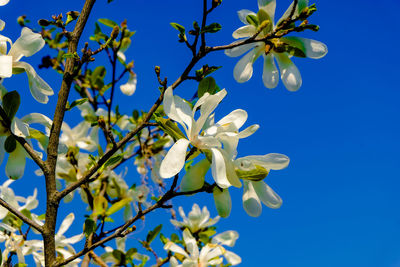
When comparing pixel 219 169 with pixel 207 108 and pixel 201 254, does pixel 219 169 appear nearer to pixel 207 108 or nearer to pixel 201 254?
pixel 207 108

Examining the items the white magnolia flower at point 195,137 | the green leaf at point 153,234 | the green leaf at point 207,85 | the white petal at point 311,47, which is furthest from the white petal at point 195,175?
the green leaf at point 153,234

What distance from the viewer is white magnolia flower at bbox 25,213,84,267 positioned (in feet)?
4.41

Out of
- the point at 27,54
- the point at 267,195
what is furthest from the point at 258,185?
the point at 27,54

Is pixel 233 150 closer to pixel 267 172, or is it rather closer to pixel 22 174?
pixel 267 172

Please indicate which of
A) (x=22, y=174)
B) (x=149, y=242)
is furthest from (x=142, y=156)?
(x=22, y=174)

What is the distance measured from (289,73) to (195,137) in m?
0.41

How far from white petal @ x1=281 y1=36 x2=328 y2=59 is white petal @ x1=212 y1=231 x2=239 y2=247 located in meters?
0.99

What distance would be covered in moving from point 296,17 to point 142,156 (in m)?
1.34

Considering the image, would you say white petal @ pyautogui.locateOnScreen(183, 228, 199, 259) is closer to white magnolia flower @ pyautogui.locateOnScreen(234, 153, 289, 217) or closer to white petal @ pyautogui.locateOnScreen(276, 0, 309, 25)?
white magnolia flower @ pyautogui.locateOnScreen(234, 153, 289, 217)

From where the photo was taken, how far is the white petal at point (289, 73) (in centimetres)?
103

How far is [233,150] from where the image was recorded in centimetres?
74

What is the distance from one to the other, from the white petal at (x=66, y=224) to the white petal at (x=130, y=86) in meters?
0.79

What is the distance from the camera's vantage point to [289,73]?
40.9 inches

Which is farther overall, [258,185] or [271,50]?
[271,50]
